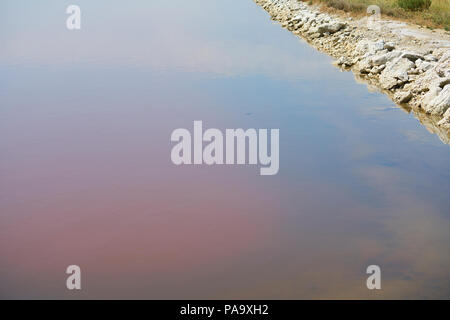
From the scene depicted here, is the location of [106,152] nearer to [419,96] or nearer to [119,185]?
[119,185]

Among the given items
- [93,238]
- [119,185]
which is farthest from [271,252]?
[119,185]

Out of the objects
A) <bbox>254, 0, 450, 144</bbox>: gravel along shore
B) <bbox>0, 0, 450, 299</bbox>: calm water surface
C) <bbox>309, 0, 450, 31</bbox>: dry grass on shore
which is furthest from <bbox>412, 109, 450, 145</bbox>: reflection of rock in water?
<bbox>309, 0, 450, 31</bbox>: dry grass on shore

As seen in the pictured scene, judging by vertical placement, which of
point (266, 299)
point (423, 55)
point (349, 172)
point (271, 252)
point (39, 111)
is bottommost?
point (266, 299)

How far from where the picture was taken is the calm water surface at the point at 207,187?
16.0ft

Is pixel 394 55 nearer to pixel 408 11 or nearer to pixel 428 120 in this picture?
pixel 428 120

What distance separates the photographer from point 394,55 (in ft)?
36.4

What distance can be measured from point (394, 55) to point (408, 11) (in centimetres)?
509

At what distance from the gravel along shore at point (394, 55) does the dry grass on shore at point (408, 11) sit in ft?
1.40

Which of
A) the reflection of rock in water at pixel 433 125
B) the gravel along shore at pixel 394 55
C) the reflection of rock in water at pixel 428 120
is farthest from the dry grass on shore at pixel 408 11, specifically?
the reflection of rock in water at pixel 433 125

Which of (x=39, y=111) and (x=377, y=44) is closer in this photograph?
(x=39, y=111)

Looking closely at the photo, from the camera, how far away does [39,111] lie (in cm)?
872

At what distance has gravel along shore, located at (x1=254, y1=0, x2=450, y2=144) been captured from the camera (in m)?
9.12

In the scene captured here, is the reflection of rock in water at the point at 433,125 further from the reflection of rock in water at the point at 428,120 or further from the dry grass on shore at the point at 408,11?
the dry grass on shore at the point at 408,11

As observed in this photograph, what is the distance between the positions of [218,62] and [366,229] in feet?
21.7
